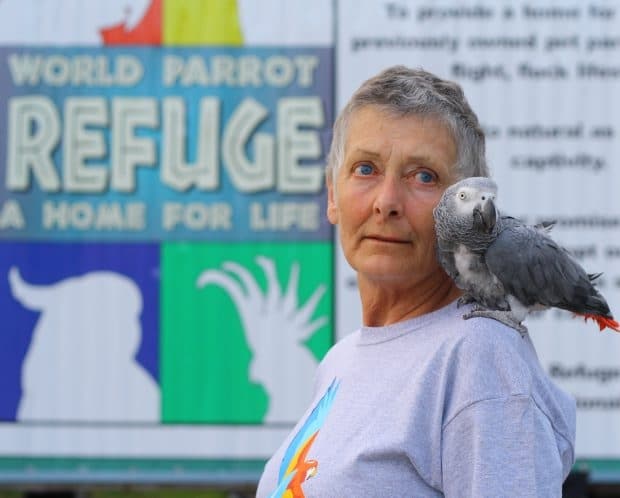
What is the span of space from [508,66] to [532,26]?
0.23 m

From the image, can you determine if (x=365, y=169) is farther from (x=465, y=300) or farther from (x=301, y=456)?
(x=301, y=456)

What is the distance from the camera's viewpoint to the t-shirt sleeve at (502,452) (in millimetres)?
1001

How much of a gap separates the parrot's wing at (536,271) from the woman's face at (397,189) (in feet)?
0.36

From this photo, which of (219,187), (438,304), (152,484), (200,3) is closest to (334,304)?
(219,187)

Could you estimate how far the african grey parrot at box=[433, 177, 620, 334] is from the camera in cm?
118

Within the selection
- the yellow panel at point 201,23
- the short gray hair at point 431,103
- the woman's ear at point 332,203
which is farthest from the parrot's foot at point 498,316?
the yellow panel at point 201,23

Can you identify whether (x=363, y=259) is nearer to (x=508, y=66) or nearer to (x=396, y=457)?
(x=396, y=457)

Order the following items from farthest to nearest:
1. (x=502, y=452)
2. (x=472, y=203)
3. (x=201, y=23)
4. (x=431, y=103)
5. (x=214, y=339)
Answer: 1. (x=201, y=23)
2. (x=214, y=339)
3. (x=431, y=103)
4. (x=472, y=203)
5. (x=502, y=452)

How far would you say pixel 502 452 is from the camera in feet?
3.30

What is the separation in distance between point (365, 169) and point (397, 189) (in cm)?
7

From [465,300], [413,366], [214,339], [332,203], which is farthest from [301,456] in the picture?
[214,339]

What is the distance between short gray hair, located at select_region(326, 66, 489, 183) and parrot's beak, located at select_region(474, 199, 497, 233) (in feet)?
0.37

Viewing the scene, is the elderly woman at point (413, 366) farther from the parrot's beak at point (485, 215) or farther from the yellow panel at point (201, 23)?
the yellow panel at point (201, 23)

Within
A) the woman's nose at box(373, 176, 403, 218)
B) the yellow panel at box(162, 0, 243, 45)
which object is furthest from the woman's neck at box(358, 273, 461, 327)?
the yellow panel at box(162, 0, 243, 45)
